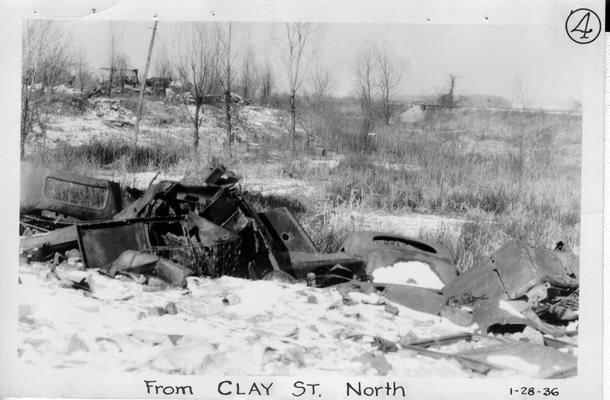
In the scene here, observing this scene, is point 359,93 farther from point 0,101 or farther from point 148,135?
point 0,101

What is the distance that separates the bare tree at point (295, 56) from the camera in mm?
4617

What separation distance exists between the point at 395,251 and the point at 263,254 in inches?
32.6

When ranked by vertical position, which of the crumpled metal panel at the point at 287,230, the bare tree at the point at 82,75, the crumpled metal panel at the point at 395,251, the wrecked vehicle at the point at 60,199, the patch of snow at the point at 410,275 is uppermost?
the bare tree at the point at 82,75

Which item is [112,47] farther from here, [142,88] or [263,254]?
[263,254]

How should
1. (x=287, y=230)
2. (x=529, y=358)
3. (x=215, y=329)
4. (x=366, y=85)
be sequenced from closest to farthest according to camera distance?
(x=529, y=358), (x=215, y=329), (x=366, y=85), (x=287, y=230)

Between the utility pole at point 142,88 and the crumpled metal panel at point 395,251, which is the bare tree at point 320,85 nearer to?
the crumpled metal panel at point 395,251

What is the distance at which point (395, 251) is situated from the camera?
4.74 meters

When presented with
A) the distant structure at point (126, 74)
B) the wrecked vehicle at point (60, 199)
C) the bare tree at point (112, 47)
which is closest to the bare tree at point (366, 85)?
the distant structure at point (126, 74)

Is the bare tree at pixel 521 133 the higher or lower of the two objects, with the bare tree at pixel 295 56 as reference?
lower

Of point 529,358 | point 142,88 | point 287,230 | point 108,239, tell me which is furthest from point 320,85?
point 529,358

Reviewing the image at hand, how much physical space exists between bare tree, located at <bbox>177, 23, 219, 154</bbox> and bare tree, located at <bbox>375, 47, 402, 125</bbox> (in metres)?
1.02

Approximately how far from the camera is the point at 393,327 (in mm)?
4566

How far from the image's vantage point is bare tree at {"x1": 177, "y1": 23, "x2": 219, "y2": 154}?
4707 mm

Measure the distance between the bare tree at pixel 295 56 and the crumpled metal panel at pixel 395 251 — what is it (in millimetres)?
828
